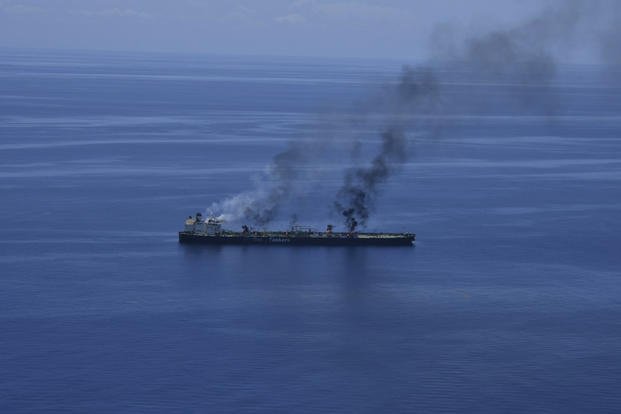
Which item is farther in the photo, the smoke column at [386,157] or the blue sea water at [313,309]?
the smoke column at [386,157]

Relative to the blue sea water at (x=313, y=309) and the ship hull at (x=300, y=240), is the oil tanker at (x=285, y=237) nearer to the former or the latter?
the ship hull at (x=300, y=240)

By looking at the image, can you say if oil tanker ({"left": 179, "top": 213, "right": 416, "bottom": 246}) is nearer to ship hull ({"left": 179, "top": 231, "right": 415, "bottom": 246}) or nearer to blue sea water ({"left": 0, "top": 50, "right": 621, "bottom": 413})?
ship hull ({"left": 179, "top": 231, "right": 415, "bottom": 246})

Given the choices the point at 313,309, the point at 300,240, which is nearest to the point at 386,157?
the point at 300,240

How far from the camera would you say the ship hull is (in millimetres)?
131375

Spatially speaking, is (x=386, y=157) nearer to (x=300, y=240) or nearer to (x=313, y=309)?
(x=300, y=240)

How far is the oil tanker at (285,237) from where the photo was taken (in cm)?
13175

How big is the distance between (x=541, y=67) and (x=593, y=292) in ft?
104

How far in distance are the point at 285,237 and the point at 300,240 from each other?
5.89 ft

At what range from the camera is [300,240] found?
132m

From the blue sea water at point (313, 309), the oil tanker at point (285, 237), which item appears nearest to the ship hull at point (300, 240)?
the oil tanker at point (285, 237)

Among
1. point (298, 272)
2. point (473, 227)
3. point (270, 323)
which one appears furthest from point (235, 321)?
point (473, 227)

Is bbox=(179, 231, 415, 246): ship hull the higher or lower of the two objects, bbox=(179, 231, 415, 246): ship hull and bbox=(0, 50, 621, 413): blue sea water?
the higher

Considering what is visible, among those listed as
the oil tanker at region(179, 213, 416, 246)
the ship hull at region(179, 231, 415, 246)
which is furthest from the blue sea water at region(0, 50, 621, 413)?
the oil tanker at region(179, 213, 416, 246)

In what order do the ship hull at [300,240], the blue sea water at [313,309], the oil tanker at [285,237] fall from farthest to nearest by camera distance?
the oil tanker at [285,237] → the ship hull at [300,240] → the blue sea water at [313,309]
